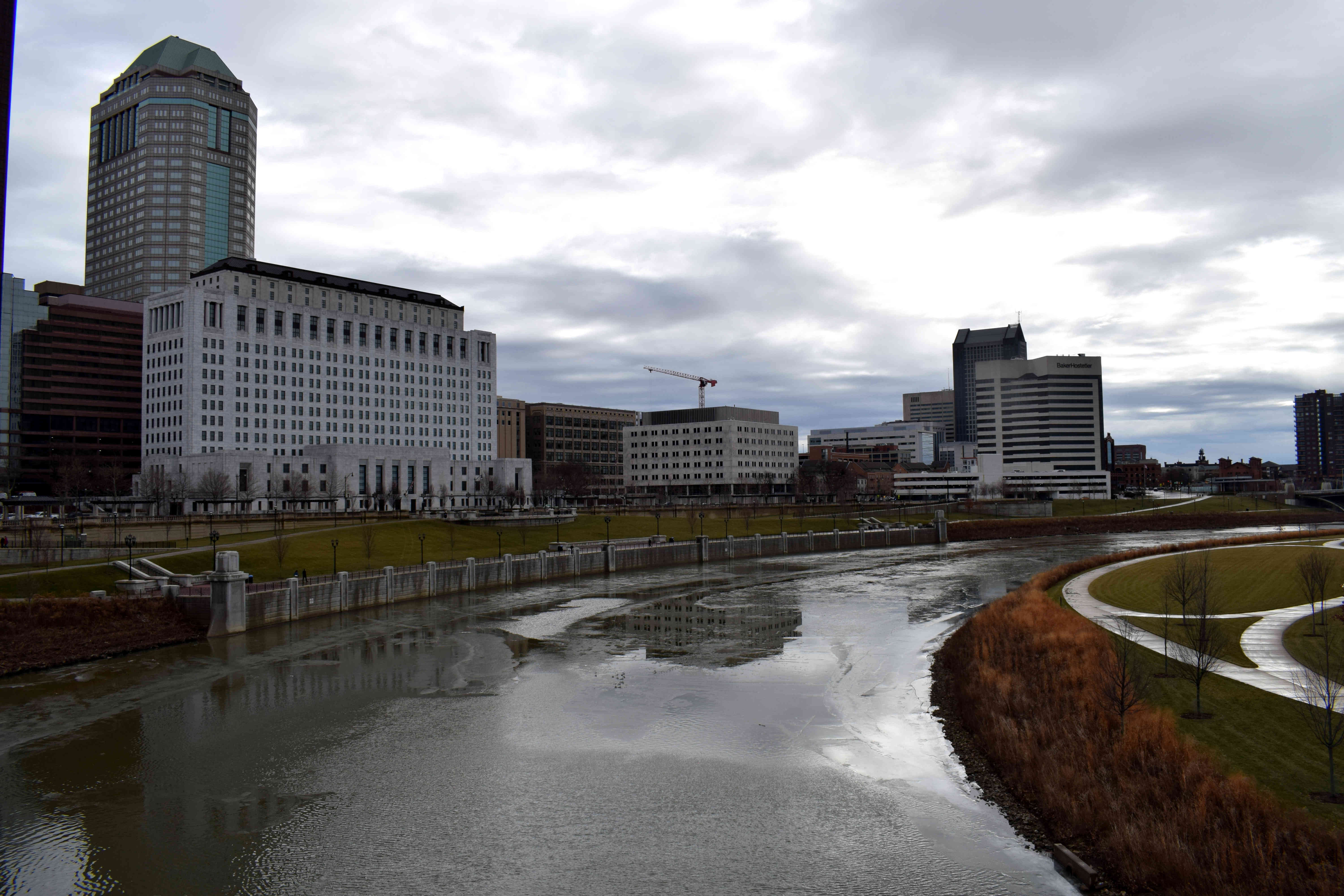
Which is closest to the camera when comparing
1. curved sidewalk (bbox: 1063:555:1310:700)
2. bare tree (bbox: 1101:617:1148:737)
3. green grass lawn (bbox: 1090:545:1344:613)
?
bare tree (bbox: 1101:617:1148:737)

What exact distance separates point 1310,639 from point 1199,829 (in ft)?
69.9

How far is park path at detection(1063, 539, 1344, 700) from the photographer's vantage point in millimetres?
29062

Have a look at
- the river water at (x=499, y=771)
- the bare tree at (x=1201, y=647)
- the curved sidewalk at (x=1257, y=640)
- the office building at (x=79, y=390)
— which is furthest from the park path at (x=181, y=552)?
the office building at (x=79, y=390)

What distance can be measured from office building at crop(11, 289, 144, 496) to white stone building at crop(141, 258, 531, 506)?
22217mm

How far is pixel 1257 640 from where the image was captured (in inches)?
1421

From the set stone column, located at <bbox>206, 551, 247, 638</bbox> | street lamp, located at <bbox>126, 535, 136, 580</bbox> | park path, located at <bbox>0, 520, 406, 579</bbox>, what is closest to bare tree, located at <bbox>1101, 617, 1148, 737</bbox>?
stone column, located at <bbox>206, 551, 247, 638</bbox>

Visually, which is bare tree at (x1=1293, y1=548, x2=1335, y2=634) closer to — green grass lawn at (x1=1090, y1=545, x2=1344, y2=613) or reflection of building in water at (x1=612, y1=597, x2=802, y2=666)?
green grass lawn at (x1=1090, y1=545, x2=1344, y2=613)

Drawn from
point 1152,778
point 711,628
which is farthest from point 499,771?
point 711,628

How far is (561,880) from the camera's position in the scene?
2005 centimetres

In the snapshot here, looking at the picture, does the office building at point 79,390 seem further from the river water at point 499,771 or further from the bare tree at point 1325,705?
the bare tree at point 1325,705

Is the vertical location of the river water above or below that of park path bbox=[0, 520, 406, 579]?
below

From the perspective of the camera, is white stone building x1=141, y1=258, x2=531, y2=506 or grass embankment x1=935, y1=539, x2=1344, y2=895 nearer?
grass embankment x1=935, y1=539, x2=1344, y2=895

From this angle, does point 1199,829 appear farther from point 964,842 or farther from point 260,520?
point 260,520

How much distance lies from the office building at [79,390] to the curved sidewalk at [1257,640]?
585 ft
